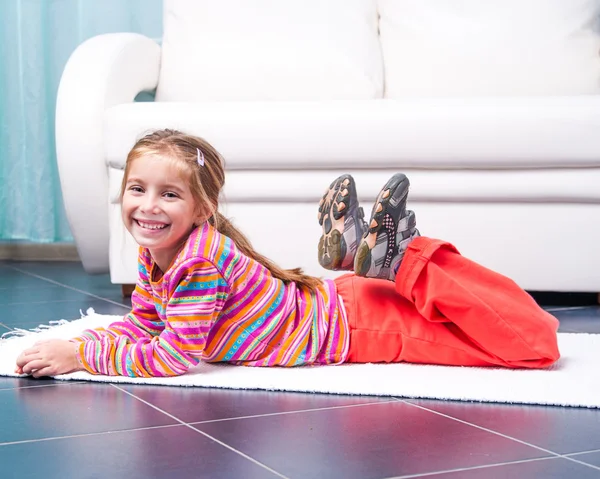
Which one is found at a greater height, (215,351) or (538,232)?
(538,232)

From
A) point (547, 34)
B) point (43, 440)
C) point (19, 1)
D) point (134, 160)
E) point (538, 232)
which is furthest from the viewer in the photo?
point (19, 1)

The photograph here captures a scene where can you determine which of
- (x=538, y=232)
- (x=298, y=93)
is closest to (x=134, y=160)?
(x=538, y=232)

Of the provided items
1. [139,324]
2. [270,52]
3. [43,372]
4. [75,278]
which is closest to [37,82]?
[75,278]

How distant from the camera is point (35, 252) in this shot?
3.07m

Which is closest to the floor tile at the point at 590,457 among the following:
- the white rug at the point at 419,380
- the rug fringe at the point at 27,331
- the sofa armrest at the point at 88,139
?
the white rug at the point at 419,380

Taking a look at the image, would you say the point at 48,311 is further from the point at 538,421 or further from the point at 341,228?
the point at 538,421

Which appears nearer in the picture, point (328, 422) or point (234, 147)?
point (328, 422)

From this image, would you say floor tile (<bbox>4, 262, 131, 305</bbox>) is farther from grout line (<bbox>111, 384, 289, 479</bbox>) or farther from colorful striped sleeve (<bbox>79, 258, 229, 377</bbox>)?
grout line (<bbox>111, 384, 289, 479</bbox>)

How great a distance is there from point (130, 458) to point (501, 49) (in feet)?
5.93

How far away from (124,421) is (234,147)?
0.97 metres

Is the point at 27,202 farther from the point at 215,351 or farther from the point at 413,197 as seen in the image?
the point at 215,351

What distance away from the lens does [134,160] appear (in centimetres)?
123

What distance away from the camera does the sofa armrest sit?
201 cm

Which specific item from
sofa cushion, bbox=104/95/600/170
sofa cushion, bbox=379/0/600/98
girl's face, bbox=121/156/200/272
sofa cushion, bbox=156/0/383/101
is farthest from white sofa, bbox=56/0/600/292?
girl's face, bbox=121/156/200/272
